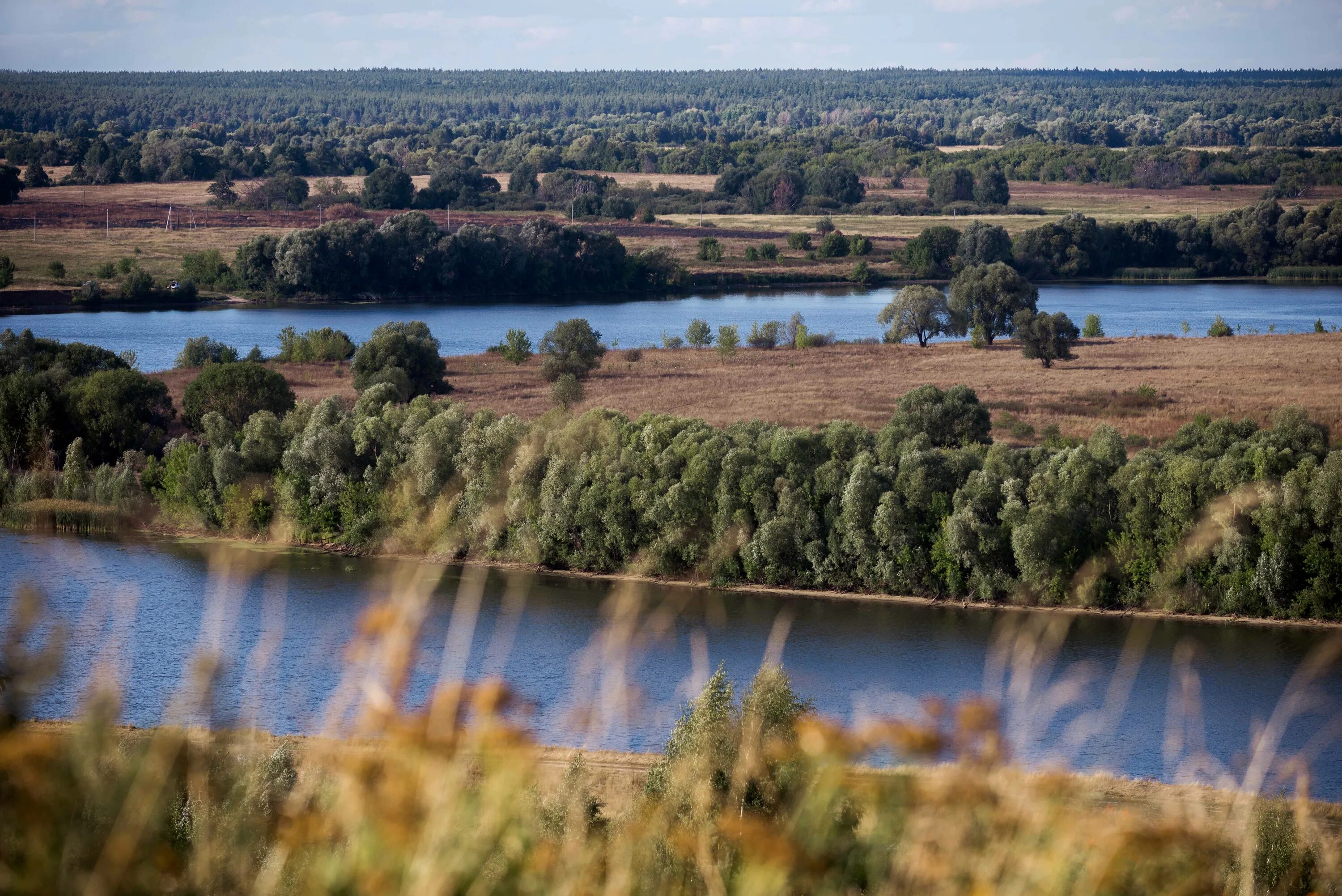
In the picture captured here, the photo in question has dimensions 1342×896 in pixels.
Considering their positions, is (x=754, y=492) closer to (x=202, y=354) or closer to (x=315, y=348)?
(x=202, y=354)

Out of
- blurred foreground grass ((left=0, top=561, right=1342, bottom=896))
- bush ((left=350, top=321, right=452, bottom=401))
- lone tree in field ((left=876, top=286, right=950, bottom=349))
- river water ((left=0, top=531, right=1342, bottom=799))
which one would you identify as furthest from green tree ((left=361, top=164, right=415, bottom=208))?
blurred foreground grass ((left=0, top=561, right=1342, bottom=896))

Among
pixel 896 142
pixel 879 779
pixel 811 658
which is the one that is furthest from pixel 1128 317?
pixel 896 142

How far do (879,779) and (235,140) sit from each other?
5715 inches

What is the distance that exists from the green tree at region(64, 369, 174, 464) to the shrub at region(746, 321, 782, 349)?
24938 millimetres

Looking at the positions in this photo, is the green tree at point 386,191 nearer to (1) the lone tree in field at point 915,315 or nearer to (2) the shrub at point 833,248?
(2) the shrub at point 833,248

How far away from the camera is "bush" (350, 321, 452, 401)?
4088cm

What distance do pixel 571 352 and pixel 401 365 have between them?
6791 mm

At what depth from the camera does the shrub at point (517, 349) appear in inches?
1960

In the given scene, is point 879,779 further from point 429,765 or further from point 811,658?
point 811,658

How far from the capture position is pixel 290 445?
1233 inches

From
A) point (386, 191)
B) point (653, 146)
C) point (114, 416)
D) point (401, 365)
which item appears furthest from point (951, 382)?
point (653, 146)

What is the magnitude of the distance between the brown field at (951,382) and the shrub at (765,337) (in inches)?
44.8

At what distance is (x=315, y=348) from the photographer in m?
49.8

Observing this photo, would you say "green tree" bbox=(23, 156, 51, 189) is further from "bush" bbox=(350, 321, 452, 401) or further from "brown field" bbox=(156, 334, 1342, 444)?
"bush" bbox=(350, 321, 452, 401)
